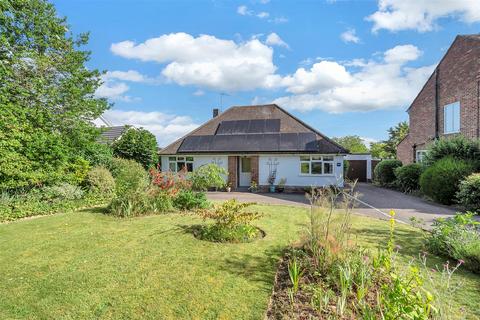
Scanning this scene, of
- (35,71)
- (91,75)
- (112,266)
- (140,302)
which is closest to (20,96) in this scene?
(35,71)

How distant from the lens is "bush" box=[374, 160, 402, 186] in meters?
20.1

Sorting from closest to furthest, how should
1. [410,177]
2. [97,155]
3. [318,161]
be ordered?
[97,155], [410,177], [318,161]

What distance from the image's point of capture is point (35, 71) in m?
12.5

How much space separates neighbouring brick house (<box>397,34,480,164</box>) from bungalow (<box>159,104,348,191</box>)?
21.5 ft

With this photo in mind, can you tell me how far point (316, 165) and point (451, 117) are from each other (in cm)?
844

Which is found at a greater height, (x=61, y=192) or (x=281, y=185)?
(x=61, y=192)

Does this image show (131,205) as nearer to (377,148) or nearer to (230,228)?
(230,228)

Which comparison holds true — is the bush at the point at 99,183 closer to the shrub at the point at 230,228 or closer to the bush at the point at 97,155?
the bush at the point at 97,155

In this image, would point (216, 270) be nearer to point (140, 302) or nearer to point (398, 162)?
point (140, 302)

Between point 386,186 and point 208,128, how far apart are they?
14479mm

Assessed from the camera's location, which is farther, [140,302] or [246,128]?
[246,128]

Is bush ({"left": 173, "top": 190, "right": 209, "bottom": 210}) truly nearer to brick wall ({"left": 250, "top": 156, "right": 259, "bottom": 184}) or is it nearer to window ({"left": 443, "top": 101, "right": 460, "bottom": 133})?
brick wall ({"left": 250, "top": 156, "right": 259, "bottom": 184})

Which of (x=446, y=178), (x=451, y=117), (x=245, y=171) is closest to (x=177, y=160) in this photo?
(x=245, y=171)

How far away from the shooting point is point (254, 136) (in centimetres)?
1947
